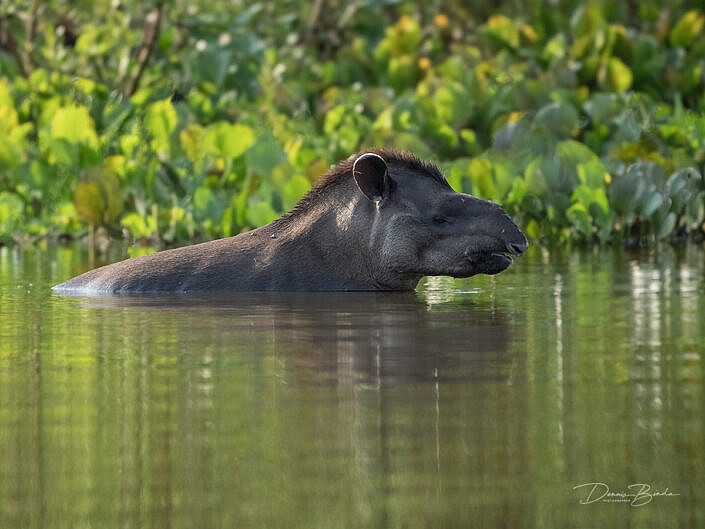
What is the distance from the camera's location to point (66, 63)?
19.3 metres

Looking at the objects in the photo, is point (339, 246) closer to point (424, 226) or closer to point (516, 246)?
point (424, 226)

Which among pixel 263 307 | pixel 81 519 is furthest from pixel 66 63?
pixel 81 519

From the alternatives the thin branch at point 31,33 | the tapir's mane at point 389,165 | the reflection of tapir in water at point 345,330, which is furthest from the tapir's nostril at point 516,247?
the thin branch at point 31,33

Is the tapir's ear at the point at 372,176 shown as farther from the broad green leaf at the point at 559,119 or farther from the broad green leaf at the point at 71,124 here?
the broad green leaf at the point at 559,119

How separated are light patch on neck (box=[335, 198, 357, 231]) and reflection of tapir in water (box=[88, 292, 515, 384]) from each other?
17.8 inches

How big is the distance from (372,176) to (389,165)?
10.8 inches

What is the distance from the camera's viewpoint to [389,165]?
366 inches

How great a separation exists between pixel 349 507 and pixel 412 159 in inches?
223

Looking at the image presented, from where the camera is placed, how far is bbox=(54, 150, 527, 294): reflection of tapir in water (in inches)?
350

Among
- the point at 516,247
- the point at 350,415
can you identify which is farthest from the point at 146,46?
the point at 350,415

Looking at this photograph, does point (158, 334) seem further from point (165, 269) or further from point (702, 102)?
point (702, 102)
